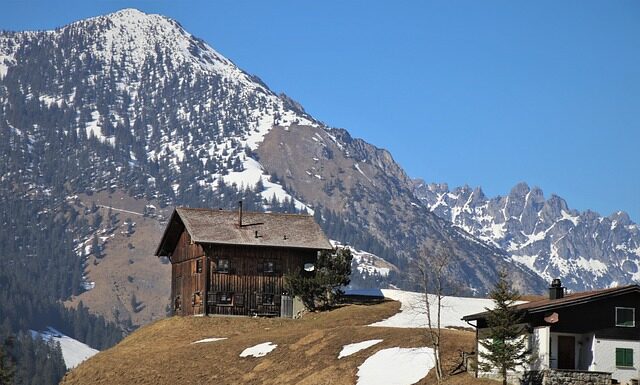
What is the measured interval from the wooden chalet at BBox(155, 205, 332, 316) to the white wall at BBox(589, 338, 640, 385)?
134 ft

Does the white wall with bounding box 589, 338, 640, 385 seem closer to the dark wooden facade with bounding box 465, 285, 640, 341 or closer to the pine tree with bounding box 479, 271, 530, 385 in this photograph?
the dark wooden facade with bounding box 465, 285, 640, 341

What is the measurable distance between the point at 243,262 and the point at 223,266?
1630 millimetres

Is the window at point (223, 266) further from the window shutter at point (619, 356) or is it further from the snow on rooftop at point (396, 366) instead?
the window shutter at point (619, 356)

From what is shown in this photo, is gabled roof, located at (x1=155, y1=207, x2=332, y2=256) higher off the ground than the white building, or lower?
higher

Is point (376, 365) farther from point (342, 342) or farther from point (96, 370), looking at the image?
point (96, 370)

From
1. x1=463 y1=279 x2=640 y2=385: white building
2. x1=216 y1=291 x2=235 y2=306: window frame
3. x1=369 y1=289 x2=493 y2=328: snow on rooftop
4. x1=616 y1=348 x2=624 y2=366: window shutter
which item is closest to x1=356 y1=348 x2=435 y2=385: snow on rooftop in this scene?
x1=463 y1=279 x2=640 y2=385: white building

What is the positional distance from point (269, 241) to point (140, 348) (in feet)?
53.7

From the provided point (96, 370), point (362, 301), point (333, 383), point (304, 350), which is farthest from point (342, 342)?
point (362, 301)

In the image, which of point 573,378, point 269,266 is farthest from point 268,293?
point 573,378

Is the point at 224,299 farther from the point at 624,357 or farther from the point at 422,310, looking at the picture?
the point at 624,357

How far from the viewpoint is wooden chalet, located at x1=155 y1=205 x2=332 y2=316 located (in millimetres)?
100562

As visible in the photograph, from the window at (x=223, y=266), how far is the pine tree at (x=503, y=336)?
42506mm

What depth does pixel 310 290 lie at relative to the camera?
97812mm

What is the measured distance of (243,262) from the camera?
101 metres
